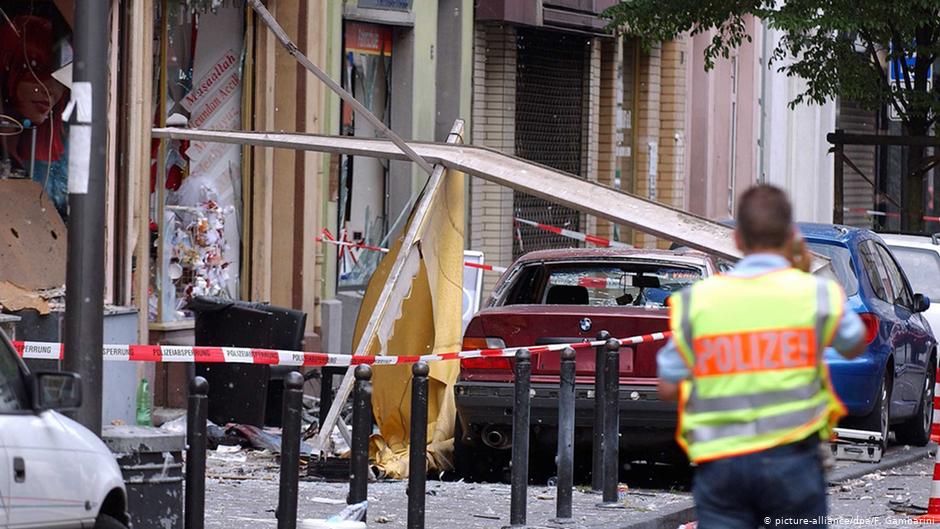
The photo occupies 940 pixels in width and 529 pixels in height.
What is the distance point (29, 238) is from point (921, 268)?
28.4 feet

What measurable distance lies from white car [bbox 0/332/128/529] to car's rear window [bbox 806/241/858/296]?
8.34 metres

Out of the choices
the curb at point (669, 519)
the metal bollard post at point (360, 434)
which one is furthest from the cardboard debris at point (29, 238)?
the metal bollard post at point (360, 434)

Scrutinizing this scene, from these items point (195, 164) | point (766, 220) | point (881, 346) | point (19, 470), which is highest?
point (195, 164)

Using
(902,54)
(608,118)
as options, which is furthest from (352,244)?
(608,118)

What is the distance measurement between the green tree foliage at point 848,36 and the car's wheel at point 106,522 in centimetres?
1727

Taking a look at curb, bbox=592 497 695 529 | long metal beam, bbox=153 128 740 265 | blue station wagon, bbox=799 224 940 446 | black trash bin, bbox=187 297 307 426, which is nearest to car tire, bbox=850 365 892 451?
blue station wagon, bbox=799 224 940 446

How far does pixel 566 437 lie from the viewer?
10891 mm

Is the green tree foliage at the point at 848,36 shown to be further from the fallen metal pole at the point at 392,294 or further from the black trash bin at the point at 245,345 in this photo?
the fallen metal pole at the point at 392,294

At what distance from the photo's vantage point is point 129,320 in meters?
14.6

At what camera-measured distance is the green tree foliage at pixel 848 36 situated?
23750 millimetres

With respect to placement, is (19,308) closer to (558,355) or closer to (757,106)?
(558,355)

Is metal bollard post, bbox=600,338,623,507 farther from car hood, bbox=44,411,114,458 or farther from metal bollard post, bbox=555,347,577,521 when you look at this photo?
car hood, bbox=44,411,114,458

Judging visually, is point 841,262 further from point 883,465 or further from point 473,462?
point 473,462

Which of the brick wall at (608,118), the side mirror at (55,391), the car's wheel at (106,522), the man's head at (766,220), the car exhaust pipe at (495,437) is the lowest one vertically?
the car exhaust pipe at (495,437)
